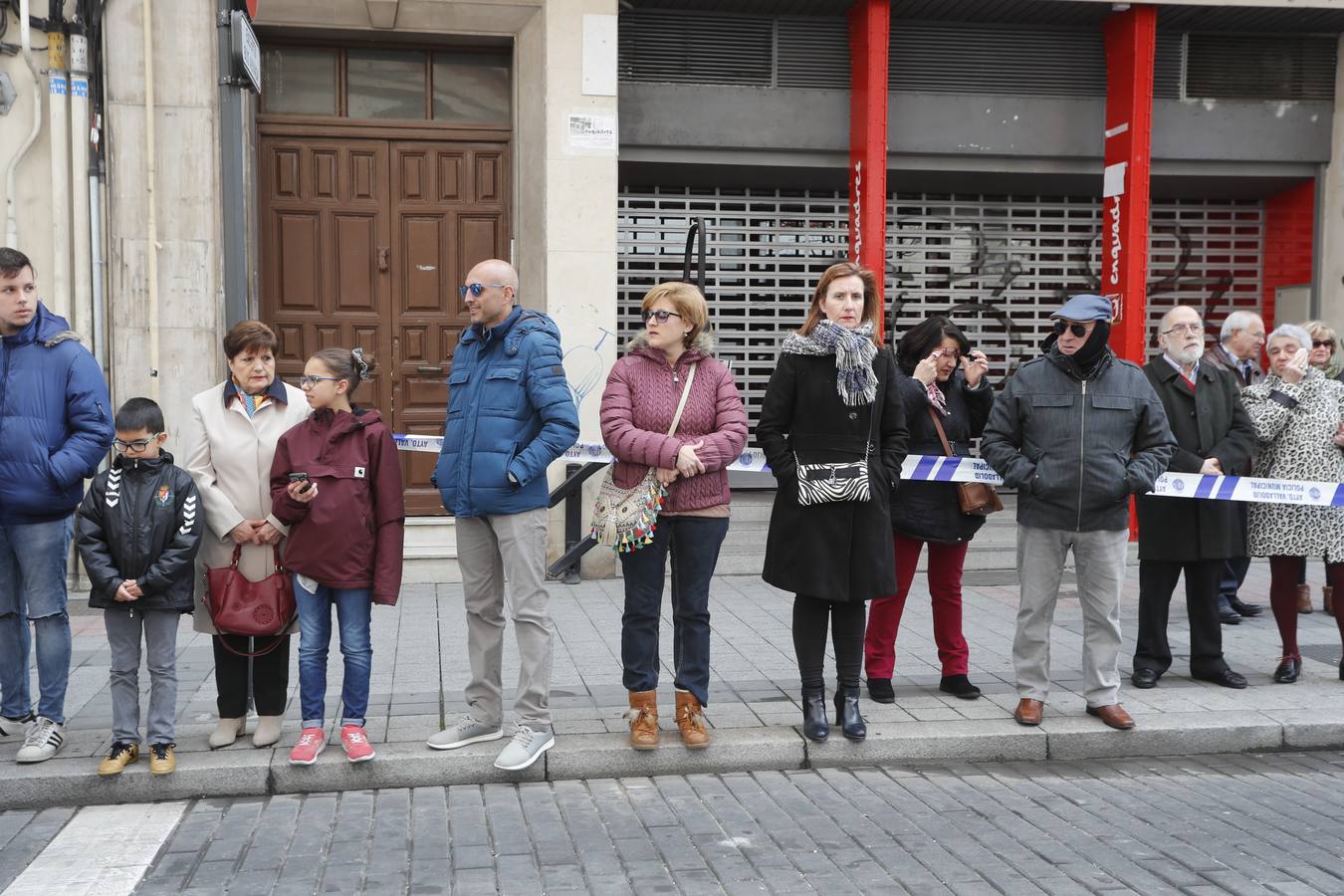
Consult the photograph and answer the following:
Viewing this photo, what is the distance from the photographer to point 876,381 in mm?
5340

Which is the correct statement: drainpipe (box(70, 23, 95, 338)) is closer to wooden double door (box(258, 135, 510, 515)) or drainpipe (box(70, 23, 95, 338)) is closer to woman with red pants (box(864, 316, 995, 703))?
wooden double door (box(258, 135, 510, 515))

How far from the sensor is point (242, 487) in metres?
5.12

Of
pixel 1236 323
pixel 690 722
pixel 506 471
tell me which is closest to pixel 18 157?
pixel 506 471

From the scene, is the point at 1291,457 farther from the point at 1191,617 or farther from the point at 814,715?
the point at 814,715

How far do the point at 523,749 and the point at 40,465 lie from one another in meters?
2.27

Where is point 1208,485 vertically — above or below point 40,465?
below

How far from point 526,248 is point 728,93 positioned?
2231 millimetres

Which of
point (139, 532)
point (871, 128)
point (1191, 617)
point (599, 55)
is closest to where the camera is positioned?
point (139, 532)

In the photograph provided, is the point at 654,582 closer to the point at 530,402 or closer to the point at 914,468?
the point at 530,402

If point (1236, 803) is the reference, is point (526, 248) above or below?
above

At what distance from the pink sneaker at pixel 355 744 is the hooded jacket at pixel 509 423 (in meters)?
0.97

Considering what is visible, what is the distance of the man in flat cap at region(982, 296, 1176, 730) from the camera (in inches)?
220

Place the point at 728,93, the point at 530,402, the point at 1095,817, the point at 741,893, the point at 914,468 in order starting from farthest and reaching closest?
the point at 728,93 → the point at 914,468 → the point at 530,402 → the point at 1095,817 → the point at 741,893

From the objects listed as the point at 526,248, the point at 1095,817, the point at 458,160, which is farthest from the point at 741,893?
the point at 458,160
